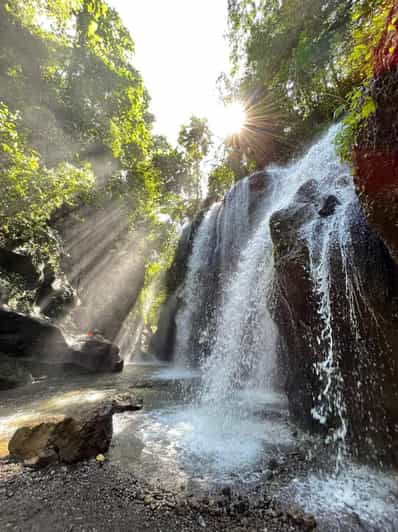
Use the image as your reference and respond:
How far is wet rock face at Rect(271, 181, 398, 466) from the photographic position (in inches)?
128

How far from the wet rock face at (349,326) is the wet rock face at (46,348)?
917cm

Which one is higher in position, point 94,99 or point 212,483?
point 94,99

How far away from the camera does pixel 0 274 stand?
975cm

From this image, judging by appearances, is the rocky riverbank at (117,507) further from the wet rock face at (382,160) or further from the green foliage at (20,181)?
the green foliage at (20,181)

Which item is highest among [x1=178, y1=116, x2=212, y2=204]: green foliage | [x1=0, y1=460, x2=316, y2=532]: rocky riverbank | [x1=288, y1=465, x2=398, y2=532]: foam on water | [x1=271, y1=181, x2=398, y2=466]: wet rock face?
[x1=178, y1=116, x2=212, y2=204]: green foliage

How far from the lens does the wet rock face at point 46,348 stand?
357 inches

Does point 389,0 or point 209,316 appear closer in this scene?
point 389,0

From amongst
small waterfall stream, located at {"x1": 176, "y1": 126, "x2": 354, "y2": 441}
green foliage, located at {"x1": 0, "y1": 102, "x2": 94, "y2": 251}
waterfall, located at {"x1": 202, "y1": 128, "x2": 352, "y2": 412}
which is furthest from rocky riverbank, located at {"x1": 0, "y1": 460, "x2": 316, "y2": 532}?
green foliage, located at {"x1": 0, "y1": 102, "x2": 94, "y2": 251}

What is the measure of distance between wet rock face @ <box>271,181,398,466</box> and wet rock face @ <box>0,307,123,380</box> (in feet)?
30.1

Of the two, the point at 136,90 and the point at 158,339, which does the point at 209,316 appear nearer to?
the point at 158,339

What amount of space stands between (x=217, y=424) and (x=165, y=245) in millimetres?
17527

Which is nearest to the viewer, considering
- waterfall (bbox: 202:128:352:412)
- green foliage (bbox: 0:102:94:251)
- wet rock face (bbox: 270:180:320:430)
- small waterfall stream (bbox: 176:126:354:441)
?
small waterfall stream (bbox: 176:126:354:441)

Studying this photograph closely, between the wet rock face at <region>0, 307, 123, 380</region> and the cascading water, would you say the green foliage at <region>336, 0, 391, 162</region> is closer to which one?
the cascading water

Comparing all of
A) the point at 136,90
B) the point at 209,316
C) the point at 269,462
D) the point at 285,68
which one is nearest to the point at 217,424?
the point at 269,462
